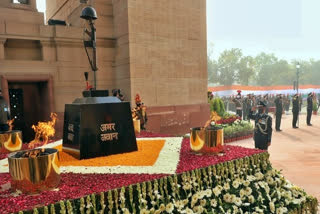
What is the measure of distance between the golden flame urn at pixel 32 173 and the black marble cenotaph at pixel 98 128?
913mm

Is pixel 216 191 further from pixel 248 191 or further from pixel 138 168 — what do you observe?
pixel 138 168

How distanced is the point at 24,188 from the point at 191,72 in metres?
8.95

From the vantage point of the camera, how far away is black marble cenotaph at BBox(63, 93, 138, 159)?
10.1 feet

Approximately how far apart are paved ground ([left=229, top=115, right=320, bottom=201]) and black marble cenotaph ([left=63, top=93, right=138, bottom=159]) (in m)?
3.99

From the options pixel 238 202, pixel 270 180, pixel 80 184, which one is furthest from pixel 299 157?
pixel 80 184

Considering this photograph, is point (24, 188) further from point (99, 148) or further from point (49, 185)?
point (99, 148)

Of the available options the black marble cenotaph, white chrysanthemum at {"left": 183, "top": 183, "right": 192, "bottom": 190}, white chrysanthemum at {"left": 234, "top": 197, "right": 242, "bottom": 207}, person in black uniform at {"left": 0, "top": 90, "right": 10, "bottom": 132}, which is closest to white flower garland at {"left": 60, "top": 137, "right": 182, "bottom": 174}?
white chrysanthemum at {"left": 183, "top": 183, "right": 192, "bottom": 190}

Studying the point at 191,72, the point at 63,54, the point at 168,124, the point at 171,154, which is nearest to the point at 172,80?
the point at 191,72

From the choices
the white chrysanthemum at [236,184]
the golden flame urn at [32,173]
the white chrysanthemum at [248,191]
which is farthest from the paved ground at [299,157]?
the golden flame urn at [32,173]

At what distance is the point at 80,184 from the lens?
2.19 m

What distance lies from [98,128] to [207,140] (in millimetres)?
1335

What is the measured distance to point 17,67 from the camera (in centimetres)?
819

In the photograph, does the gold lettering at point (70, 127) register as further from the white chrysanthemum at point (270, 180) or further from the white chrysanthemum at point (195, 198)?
the white chrysanthemum at point (270, 180)

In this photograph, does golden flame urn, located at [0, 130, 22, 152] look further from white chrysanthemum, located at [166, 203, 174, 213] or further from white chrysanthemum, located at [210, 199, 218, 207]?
white chrysanthemum, located at [210, 199, 218, 207]
